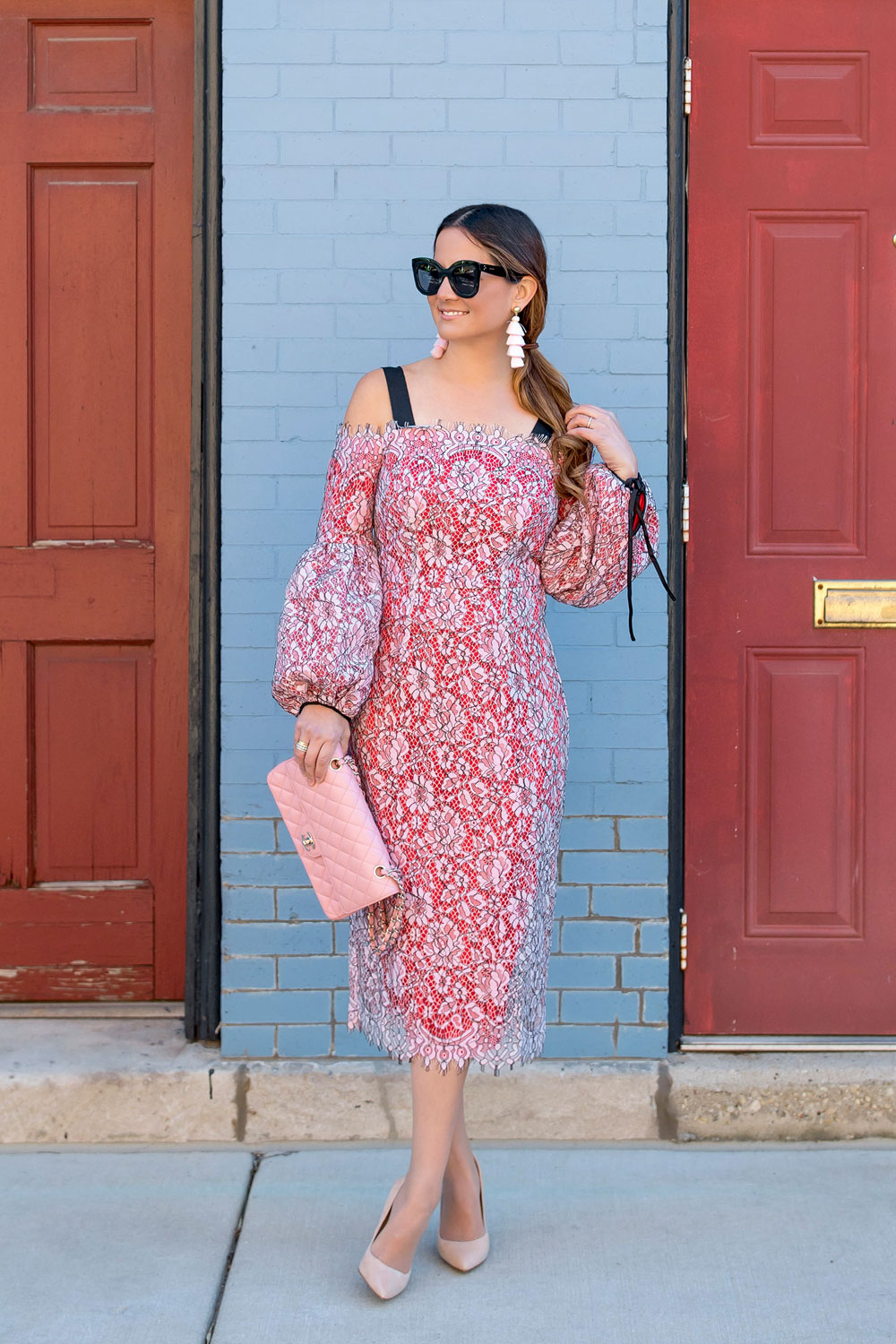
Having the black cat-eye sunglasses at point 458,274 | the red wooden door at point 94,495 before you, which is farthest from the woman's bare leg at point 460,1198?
the black cat-eye sunglasses at point 458,274

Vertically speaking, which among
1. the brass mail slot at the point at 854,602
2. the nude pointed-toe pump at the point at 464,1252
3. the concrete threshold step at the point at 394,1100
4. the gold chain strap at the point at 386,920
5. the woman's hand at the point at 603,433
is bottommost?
the nude pointed-toe pump at the point at 464,1252

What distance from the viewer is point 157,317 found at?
3.44m

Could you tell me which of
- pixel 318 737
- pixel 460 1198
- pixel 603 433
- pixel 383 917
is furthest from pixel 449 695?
pixel 460 1198

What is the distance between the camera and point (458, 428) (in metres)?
2.43

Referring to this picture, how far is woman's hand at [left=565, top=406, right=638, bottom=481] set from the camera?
2400 millimetres

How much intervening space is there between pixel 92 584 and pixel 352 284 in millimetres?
1035

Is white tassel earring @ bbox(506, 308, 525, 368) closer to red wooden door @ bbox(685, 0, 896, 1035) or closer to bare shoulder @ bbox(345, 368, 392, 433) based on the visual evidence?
bare shoulder @ bbox(345, 368, 392, 433)

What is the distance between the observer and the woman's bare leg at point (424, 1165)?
95.2 inches

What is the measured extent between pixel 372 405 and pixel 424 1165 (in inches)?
55.2

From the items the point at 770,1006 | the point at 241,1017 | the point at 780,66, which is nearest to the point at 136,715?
the point at 241,1017

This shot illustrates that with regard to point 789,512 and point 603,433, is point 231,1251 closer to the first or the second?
point 603,433

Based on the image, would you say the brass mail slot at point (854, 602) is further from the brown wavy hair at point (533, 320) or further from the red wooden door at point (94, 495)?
the red wooden door at point (94, 495)

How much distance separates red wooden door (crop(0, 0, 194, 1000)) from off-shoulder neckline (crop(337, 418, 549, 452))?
1.16m

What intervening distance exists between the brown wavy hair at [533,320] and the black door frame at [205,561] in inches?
36.6
